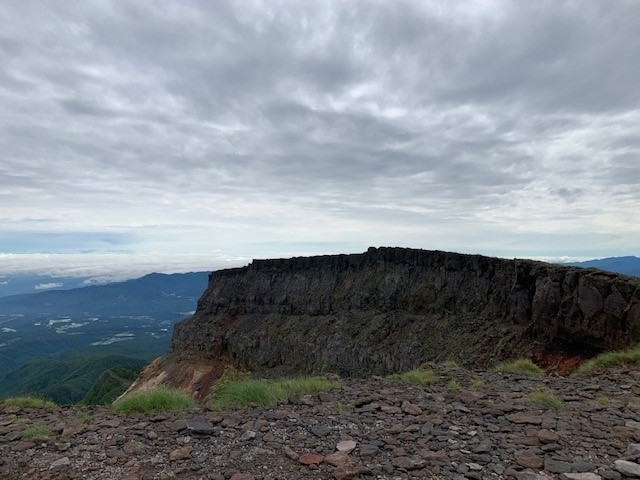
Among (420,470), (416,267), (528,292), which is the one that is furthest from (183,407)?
(416,267)

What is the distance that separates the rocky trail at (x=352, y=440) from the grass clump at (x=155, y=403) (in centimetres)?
40

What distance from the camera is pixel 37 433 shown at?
8.34 meters

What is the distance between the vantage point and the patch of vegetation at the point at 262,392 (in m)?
9.88

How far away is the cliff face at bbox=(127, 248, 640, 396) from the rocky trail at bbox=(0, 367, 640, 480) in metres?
20.8

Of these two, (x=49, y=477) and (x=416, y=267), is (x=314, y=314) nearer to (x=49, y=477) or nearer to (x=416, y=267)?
(x=416, y=267)

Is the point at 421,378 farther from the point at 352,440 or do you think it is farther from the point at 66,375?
the point at 66,375

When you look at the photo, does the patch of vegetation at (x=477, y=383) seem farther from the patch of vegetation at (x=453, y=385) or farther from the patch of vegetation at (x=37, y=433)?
the patch of vegetation at (x=37, y=433)

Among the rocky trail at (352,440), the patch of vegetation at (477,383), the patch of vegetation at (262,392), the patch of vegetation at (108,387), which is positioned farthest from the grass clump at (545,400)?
the patch of vegetation at (108,387)

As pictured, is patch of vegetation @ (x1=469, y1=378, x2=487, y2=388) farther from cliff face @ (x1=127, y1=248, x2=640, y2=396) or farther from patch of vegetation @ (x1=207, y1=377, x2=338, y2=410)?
cliff face @ (x1=127, y1=248, x2=640, y2=396)

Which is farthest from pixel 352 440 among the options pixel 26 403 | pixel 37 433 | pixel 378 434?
pixel 26 403

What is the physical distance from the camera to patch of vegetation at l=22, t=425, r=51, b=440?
814 cm

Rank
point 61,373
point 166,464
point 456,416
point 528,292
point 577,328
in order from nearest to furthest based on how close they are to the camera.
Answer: point 166,464 < point 456,416 < point 577,328 < point 528,292 < point 61,373

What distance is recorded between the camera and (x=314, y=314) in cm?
6694

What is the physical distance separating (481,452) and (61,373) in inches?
8141
